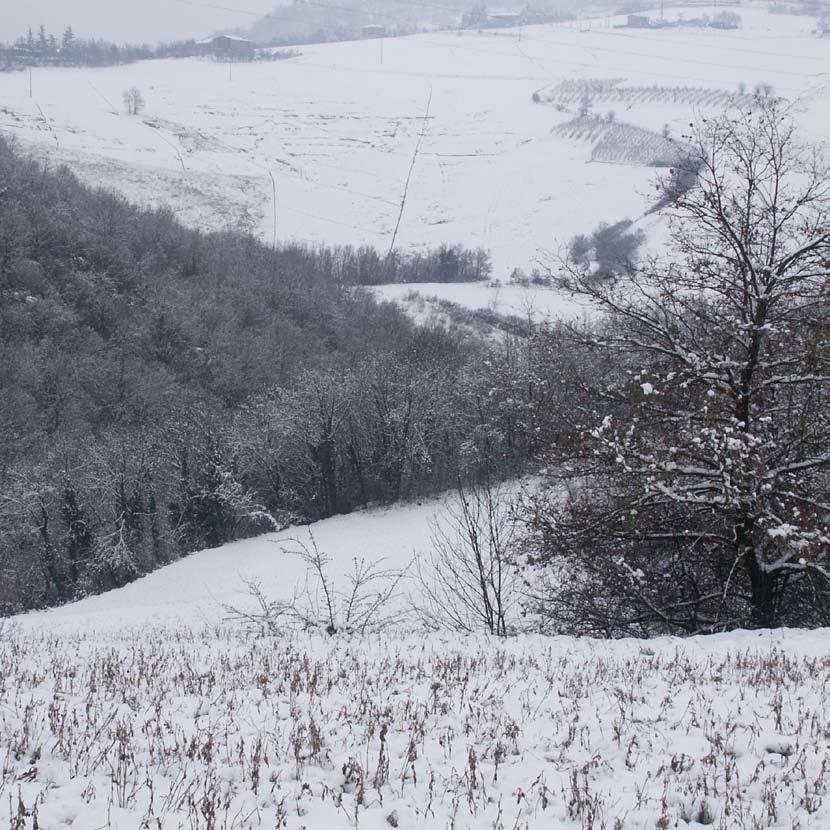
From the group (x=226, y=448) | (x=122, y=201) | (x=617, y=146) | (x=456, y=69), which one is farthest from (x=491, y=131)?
(x=226, y=448)

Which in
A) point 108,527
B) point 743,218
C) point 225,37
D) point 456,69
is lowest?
point 108,527

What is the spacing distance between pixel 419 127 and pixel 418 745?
511ft

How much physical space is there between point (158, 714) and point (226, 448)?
3641cm

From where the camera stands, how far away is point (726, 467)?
927cm

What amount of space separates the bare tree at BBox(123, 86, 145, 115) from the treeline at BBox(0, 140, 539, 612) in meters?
76.7

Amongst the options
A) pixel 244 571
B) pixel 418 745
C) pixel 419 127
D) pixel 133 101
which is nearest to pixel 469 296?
pixel 244 571

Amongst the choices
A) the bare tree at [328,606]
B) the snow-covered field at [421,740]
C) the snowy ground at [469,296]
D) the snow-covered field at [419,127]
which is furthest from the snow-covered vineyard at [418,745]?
the snow-covered field at [419,127]

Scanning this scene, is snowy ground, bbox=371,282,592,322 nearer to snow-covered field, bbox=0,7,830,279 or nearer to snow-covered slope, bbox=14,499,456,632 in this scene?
snow-covered field, bbox=0,7,830,279

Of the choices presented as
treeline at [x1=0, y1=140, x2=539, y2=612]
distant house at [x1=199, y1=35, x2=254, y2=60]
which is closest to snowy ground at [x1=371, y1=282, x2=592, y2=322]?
treeline at [x1=0, y1=140, x2=539, y2=612]

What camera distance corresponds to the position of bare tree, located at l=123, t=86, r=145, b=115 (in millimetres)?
A: 139775

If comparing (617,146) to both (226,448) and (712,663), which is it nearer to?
(226,448)

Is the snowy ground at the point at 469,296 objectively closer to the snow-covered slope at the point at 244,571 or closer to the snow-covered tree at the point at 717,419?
the snow-covered slope at the point at 244,571

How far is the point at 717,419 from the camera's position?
9.73m

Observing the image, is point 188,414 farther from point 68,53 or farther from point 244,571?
point 68,53
